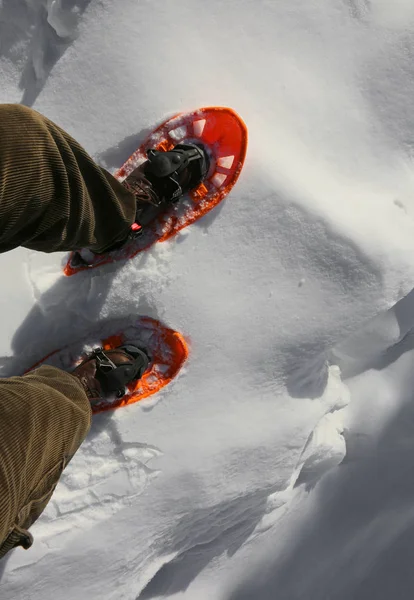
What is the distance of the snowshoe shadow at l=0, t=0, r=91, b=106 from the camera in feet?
4.69

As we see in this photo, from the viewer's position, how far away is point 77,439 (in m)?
1.14

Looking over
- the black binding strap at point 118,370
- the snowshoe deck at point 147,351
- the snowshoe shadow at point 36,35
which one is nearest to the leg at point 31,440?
the black binding strap at point 118,370

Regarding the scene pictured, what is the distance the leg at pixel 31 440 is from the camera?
854mm

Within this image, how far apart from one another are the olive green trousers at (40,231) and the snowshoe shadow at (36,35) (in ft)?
1.85

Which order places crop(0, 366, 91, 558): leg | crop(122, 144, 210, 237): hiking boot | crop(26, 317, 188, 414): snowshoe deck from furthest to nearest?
crop(26, 317, 188, 414): snowshoe deck < crop(122, 144, 210, 237): hiking boot < crop(0, 366, 91, 558): leg

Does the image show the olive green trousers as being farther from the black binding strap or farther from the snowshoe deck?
the snowshoe deck

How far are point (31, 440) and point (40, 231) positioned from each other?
1.31 ft

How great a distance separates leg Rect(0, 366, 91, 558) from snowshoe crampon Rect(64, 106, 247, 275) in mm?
440

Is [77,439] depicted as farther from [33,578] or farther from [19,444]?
[33,578]

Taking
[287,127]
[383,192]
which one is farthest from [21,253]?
[383,192]

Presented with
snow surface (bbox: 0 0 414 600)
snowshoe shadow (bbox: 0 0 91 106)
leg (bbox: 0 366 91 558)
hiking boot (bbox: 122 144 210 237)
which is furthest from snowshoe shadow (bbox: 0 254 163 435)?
snowshoe shadow (bbox: 0 0 91 106)

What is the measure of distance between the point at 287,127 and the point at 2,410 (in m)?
1.07

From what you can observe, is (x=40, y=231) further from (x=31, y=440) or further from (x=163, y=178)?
(x=163, y=178)

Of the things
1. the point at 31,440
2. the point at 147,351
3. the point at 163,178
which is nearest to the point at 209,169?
the point at 163,178
